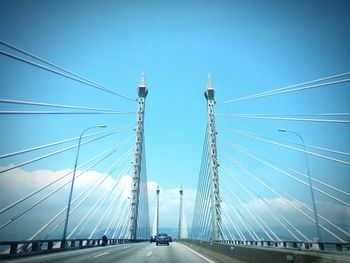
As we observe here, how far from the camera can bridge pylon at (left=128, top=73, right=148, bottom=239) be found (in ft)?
143

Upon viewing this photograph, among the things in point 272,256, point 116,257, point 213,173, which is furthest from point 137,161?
point 272,256

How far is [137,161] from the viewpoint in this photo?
148ft

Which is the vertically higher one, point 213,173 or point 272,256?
point 213,173

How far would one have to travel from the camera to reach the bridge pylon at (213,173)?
3378cm

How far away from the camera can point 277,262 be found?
741 cm

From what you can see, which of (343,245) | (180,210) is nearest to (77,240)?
(343,245)

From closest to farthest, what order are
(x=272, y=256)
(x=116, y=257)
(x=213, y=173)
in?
(x=272, y=256), (x=116, y=257), (x=213, y=173)

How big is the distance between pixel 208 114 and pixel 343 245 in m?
20.2

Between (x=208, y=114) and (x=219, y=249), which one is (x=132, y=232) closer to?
(x=208, y=114)

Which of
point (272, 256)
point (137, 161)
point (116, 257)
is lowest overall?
point (116, 257)

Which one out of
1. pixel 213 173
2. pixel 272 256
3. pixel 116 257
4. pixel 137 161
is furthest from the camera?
pixel 137 161

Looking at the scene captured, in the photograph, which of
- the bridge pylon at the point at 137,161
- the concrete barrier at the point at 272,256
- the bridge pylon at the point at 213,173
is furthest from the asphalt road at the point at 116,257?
the bridge pylon at the point at 137,161

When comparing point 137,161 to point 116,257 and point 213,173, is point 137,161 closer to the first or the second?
point 213,173

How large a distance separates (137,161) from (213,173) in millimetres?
13338
